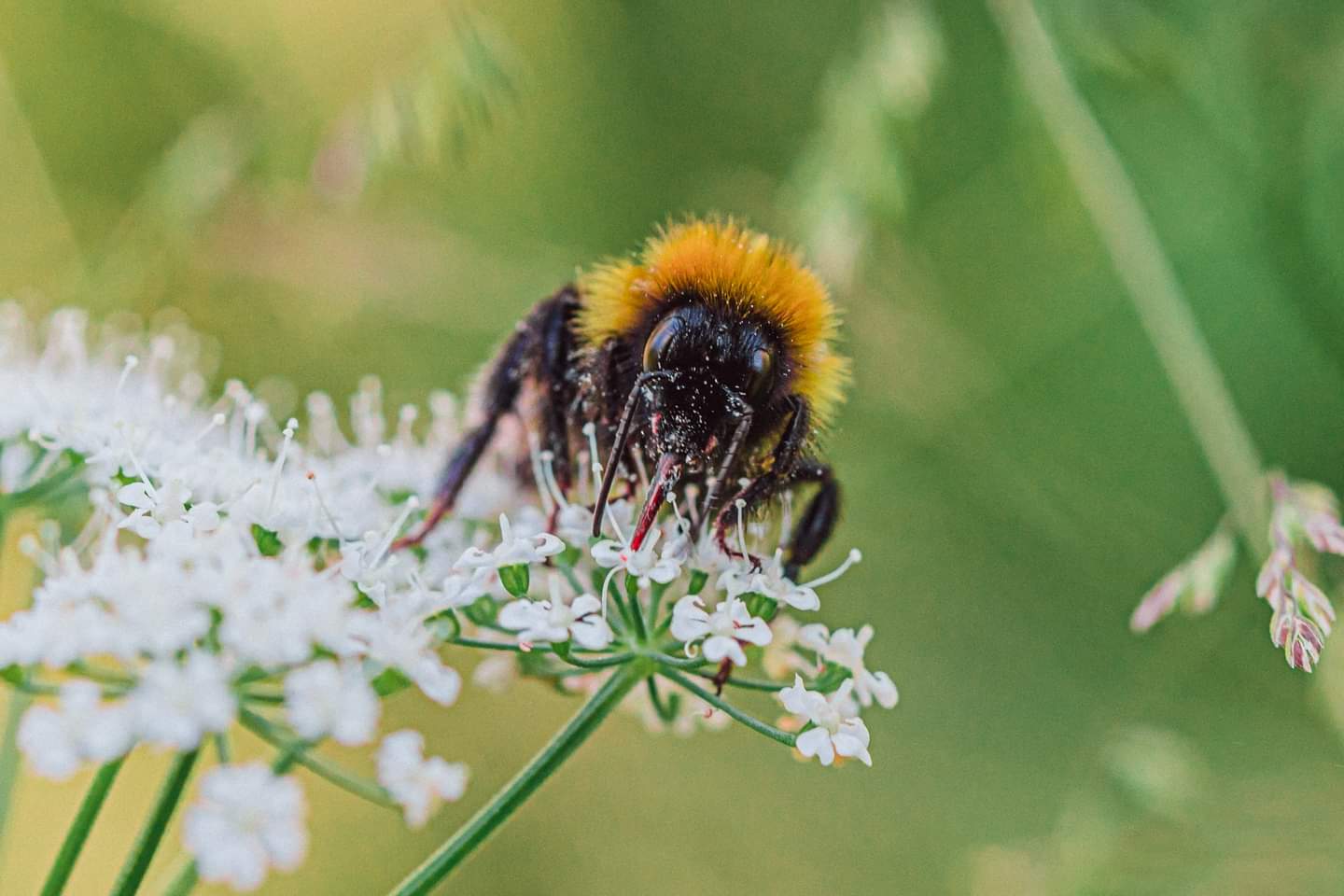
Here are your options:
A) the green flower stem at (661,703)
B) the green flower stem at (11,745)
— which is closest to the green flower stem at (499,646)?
the green flower stem at (661,703)

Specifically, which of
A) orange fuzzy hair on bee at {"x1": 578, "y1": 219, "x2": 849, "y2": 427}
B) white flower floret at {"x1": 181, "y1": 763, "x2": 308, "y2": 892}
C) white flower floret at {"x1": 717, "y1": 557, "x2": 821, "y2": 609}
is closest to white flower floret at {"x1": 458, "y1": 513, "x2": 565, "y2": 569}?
white flower floret at {"x1": 717, "y1": 557, "x2": 821, "y2": 609}

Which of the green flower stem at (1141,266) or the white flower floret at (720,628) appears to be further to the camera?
the green flower stem at (1141,266)

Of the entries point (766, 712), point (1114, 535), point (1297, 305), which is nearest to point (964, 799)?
point (766, 712)

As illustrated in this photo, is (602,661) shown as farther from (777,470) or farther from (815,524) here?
(815,524)

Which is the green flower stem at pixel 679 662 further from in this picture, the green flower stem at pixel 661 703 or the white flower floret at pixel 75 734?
the white flower floret at pixel 75 734

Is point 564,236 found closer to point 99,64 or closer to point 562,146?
point 562,146

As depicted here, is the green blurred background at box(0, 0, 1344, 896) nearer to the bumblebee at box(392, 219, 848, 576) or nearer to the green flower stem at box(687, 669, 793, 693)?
the bumblebee at box(392, 219, 848, 576)

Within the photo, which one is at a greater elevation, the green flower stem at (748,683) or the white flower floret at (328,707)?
the green flower stem at (748,683)
